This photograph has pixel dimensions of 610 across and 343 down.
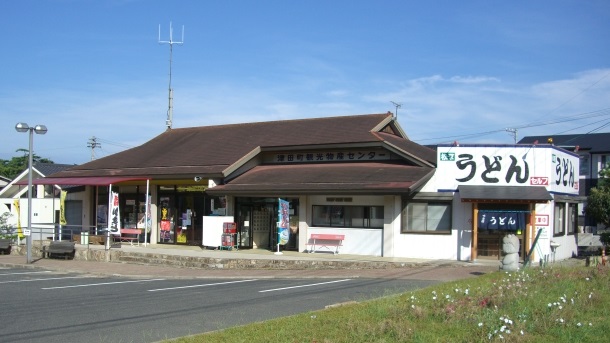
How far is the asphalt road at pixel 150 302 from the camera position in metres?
10.2

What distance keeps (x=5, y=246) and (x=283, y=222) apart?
523 inches

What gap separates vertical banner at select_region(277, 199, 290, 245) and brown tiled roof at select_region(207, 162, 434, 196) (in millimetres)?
568

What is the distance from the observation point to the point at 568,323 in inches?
343

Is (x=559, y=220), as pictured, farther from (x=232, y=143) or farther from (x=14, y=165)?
(x=14, y=165)

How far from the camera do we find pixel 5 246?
2861 cm

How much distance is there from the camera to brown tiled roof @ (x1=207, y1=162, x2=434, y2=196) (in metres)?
23.2

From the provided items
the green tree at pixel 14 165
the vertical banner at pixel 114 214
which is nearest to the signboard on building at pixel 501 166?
the vertical banner at pixel 114 214

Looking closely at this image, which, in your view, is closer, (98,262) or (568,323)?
(568,323)

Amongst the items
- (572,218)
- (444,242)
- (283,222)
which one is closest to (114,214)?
(283,222)

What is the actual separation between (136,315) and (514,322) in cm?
682

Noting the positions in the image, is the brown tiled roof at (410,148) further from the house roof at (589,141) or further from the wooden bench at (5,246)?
the house roof at (589,141)

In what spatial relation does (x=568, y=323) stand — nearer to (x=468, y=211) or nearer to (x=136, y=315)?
(x=136, y=315)

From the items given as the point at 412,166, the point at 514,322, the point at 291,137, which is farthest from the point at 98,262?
the point at 514,322

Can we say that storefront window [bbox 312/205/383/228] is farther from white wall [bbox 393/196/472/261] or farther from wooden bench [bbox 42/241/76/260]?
wooden bench [bbox 42/241/76/260]
